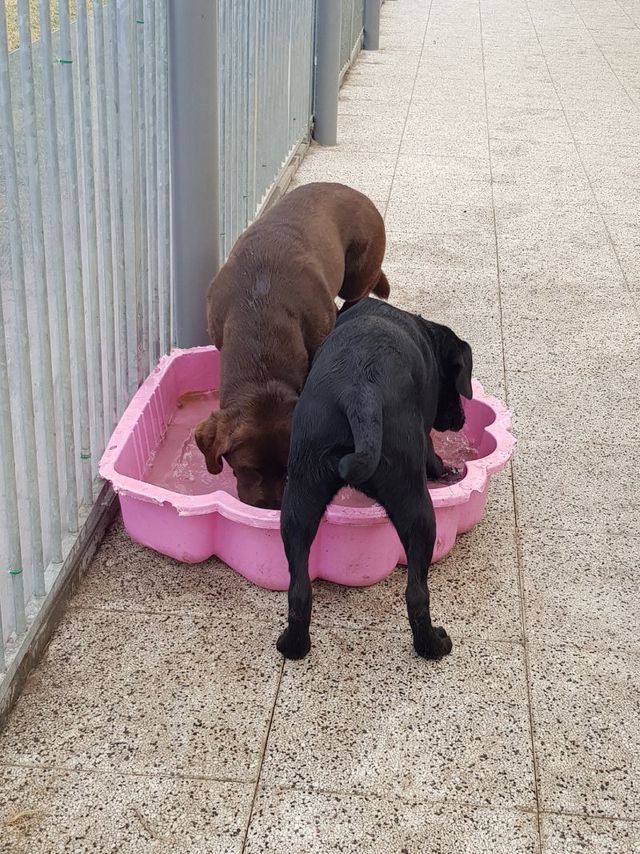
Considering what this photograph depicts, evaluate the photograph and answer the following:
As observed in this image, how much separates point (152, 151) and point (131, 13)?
0.61m

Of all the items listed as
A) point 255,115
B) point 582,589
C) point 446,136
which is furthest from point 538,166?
point 582,589

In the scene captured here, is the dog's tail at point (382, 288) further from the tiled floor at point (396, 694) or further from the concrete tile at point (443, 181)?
the concrete tile at point (443, 181)

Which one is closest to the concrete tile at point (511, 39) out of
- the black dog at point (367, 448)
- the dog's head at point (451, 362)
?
the dog's head at point (451, 362)

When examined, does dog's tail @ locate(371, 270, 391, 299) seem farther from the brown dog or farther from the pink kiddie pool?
the pink kiddie pool

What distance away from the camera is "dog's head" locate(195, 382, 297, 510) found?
11.7 ft

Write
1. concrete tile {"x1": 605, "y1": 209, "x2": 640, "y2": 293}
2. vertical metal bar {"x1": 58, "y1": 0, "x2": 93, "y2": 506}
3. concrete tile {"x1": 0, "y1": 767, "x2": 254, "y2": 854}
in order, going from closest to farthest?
concrete tile {"x1": 0, "y1": 767, "x2": 254, "y2": 854} < vertical metal bar {"x1": 58, "y1": 0, "x2": 93, "y2": 506} < concrete tile {"x1": 605, "y1": 209, "x2": 640, "y2": 293}

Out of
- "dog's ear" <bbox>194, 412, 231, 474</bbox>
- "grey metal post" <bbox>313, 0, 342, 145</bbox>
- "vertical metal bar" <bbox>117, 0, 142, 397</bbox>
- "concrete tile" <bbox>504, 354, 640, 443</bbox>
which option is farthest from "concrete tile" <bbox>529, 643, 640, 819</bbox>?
"grey metal post" <bbox>313, 0, 342, 145</bbox>

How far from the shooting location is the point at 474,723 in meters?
3.06

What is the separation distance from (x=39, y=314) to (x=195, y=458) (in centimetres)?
141

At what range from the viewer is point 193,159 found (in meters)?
4.56

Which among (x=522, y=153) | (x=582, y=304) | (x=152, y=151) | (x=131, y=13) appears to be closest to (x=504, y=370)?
(x=582, y=304)

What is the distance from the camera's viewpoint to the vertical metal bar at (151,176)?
4.06 m

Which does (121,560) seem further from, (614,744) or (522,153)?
(522,153)

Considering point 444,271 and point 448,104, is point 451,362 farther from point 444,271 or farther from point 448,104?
point 448,104
